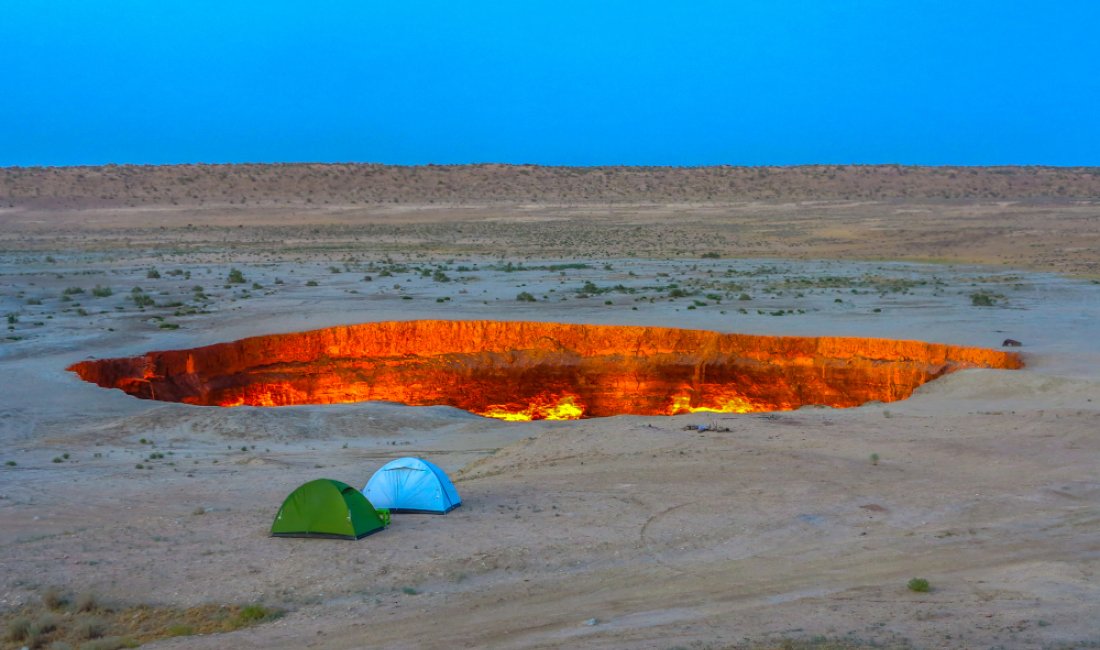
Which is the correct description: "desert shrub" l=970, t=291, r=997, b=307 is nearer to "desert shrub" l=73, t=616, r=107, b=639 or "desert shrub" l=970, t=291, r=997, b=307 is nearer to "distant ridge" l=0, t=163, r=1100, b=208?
"desert shrub" l=73, t=616, r=107, b=639

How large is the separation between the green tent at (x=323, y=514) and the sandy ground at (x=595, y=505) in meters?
0.22

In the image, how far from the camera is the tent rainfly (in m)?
12.3

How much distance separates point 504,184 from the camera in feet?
325

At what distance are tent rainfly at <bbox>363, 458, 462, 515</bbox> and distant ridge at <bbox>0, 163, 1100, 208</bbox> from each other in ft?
259

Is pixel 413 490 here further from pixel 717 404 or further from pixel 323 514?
pixel 717 404

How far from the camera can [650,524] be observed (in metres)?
11.8

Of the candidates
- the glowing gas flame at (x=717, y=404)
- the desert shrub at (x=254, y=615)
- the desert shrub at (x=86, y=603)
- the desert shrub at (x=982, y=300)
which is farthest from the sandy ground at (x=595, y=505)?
the glowing gas flame at (x=717, y=404)

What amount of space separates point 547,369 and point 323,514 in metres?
14.8

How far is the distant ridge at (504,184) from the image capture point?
9038 cm

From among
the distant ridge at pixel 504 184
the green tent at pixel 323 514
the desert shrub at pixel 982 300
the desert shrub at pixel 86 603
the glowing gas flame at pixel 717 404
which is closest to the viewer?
the desert shrub at pixel 86 603

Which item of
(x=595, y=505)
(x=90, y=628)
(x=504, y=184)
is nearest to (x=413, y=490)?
(x=595, y=505)

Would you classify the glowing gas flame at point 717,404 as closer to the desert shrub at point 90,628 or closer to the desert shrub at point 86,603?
the desert shrub at point 86,603

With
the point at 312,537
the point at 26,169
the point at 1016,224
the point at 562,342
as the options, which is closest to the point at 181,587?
the point at 312,537

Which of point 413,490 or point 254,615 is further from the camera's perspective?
point 413,490
